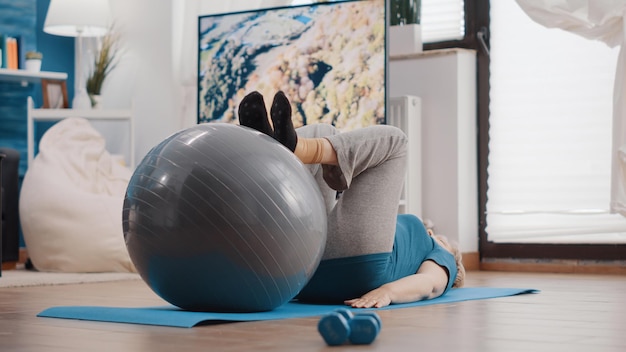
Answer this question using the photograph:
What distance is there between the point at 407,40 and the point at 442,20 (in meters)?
0.27

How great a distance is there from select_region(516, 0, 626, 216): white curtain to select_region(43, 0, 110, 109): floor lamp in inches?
99.7

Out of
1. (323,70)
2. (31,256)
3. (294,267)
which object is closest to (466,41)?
(323,70)

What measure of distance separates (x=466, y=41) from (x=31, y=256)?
2.73m

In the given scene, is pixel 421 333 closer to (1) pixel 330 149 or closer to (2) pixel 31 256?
(1) pixel 330 149

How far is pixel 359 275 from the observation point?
3.07 meters

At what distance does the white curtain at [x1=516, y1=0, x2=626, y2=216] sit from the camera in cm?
469

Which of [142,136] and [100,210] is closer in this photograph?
[100,210]

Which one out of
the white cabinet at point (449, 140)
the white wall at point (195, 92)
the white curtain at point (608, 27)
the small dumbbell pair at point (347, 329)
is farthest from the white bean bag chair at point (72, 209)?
the small dumbbell pair at point (347, 329)

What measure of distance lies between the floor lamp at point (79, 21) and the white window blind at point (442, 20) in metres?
1.96

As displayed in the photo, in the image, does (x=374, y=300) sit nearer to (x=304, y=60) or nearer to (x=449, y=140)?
(x=304, y=60)

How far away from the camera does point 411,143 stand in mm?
5402

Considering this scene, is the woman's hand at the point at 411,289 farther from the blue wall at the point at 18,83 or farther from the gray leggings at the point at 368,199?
the blue wall at the point at 18,83

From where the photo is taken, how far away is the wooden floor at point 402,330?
2.05m

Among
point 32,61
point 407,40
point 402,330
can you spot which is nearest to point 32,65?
point 32,61
